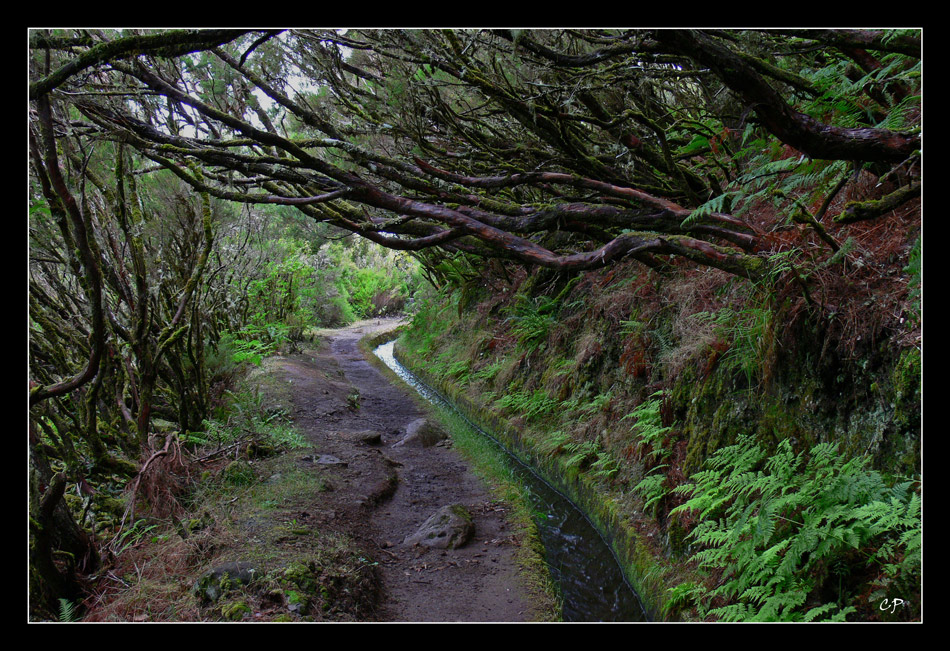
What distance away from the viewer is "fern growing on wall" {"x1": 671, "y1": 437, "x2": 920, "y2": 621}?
8.28 ft

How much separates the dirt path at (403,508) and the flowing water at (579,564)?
398 millimetres

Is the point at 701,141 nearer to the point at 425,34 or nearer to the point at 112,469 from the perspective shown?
the point at 425,34

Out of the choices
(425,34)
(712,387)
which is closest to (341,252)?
(425,34)

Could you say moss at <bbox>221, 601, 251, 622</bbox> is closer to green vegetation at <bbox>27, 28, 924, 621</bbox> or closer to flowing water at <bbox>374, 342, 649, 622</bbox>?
green vegetation at <bbox>27, 28, 924, 621</bbox>

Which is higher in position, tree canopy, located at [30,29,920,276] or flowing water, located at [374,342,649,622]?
tree canopy, located at [30,29,920,276]

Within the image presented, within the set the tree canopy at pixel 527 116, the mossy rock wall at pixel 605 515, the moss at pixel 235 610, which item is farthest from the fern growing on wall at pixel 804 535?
A: the moss at pixel 235 610

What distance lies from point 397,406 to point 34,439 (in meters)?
7.54

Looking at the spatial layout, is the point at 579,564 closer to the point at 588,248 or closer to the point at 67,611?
the point at 67,611

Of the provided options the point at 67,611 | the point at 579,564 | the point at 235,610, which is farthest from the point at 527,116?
the point at 67,611

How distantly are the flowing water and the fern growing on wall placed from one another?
0.88 m

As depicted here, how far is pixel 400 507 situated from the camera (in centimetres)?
586

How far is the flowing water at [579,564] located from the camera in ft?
13.4

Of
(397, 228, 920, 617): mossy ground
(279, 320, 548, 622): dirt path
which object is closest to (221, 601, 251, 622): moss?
(279, 320, 548, 622): dirt path
